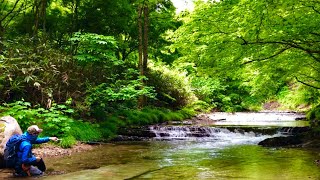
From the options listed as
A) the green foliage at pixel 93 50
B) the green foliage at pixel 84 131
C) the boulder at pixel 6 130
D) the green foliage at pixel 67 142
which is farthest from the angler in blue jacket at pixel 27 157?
the green foliage at pixel 93 50

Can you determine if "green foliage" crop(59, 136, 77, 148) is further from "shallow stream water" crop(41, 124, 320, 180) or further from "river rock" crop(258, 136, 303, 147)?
"river rock" crop(258, 136, 303, 147)

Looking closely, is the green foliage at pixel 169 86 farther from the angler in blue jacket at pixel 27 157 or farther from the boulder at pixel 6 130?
the angler in blue jacket at pixel 27 157

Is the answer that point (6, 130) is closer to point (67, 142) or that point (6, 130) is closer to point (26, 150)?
point (26, 150)

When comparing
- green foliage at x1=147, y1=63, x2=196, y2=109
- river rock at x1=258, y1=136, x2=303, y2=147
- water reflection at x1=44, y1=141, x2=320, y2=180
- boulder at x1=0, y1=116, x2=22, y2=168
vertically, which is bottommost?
water reflection at x1=44, y1=141, x2=320, y2=180

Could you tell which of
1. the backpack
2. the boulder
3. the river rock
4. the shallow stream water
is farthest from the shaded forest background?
the backpack

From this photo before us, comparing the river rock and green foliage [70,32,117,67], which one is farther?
green foliage [70,32,117,67]

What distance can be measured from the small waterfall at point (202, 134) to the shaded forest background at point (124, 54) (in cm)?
184

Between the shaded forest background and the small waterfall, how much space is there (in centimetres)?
184

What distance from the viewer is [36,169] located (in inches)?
301

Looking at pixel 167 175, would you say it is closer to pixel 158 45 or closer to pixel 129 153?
pixel 129 153

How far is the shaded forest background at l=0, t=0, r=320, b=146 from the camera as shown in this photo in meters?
9.49

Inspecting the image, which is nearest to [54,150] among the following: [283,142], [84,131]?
[84,131]

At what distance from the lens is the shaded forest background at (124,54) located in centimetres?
949

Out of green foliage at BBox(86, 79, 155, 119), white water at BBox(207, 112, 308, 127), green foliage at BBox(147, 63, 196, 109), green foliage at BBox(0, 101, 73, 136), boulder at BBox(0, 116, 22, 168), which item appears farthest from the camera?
green foliage at BBox(147, 63, 196, 109)
